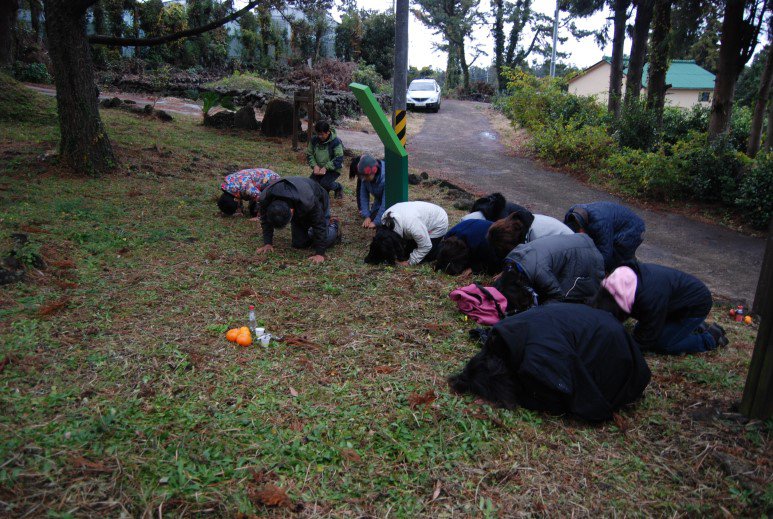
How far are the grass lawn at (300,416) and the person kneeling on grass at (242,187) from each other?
184 centimetres

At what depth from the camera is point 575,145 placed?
1370 cm

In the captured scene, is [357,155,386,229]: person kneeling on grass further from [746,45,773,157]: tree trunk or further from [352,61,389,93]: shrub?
[352,61,389,93]: shrub

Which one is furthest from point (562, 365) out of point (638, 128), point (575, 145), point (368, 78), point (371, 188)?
point (368, 78)


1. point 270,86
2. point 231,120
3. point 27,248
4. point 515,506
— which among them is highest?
point 270,86

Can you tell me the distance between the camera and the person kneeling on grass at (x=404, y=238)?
6.01 m

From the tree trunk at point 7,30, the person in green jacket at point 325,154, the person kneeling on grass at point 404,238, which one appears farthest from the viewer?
the tree trunk at point 7,30

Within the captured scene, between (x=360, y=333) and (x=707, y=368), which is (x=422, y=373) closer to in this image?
(x=360, y=333)

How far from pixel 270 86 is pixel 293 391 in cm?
1826

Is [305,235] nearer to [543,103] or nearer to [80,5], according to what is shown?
[80,5]

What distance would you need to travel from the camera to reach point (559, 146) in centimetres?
1409

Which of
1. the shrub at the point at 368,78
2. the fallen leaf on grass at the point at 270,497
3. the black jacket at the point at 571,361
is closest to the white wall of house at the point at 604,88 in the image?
the shrub at the point at 368,78

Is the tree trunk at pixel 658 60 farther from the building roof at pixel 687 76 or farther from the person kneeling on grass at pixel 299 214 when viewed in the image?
the building roof at pixel 687 76

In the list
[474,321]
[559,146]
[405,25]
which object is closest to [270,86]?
[559,146]

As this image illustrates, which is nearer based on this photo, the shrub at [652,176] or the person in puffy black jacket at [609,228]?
the person in puffy black jacket at [609,228]
